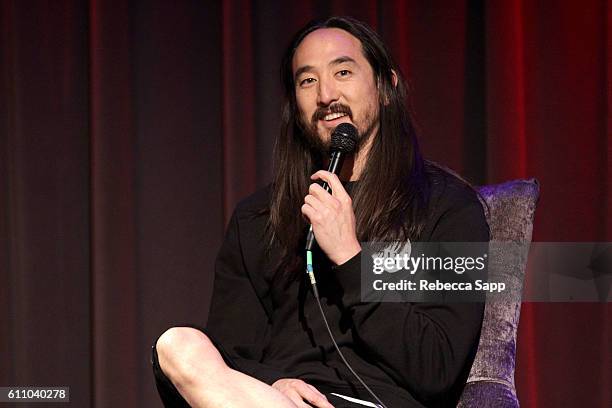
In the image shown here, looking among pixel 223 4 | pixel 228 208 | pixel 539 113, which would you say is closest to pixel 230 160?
pixel 228 208

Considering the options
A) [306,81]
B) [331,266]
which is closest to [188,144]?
[306,81]

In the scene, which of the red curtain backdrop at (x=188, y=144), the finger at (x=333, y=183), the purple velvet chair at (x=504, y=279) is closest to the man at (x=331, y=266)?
the finger at (x=333, y=183)

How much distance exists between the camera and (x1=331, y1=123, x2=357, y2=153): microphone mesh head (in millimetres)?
1581

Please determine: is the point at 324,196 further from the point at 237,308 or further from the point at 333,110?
the point at 237,308

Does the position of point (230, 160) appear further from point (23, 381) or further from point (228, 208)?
point (23, 381)

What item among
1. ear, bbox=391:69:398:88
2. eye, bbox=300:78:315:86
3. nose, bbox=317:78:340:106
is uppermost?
ear, bbox=391:69:398:88

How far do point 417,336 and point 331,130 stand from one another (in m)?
0.48

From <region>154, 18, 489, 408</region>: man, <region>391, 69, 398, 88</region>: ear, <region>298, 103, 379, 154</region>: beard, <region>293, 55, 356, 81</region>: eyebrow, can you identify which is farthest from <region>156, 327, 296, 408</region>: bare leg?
<region>391, 69, 398, 88</region>: ear

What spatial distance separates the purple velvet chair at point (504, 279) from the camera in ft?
5.57

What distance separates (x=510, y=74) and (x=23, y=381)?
5.48 feet

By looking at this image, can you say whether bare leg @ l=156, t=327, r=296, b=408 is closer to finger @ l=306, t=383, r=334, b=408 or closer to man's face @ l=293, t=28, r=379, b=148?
finger @ l=306, t=383, r=334, b=408

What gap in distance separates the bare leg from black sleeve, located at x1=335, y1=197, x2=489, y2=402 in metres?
0.21

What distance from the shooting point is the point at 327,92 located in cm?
175

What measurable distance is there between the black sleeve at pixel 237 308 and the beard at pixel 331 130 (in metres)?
0.25
